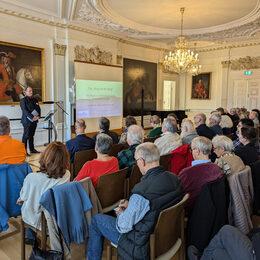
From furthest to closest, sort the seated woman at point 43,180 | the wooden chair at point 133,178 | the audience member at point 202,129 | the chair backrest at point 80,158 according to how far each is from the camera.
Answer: the audience member at point 202,129 → the chair backrest at point 80,158 → the wooden chair at point 133,178 → the seated woman at point 43,180

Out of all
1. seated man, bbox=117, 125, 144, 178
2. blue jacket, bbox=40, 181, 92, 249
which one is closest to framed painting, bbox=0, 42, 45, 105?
seated man, bbox=117, 125, 144, 178

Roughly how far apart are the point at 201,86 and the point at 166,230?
12.2 m

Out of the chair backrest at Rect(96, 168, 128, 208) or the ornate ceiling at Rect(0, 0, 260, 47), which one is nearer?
the chair backrest at Rect(96, 168, 128, 208)

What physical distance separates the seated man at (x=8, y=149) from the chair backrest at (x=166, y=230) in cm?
195

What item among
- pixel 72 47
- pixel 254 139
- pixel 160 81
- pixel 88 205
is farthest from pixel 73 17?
pixel 88 205

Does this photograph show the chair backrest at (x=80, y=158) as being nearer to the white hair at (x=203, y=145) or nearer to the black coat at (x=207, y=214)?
the white hair at (x=203, y=145)

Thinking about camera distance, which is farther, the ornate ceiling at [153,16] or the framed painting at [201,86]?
the framed painting at [201,86]

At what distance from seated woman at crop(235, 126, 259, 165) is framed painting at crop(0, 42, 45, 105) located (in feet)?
20.0

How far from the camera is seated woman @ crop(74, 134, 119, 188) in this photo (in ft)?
8.42

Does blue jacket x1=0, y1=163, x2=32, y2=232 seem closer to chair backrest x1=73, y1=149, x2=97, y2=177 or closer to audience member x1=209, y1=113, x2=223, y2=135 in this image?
chair backrest x1=73, y1=149, x2=97, y2=177

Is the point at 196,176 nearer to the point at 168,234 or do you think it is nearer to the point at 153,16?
the point at 168,234

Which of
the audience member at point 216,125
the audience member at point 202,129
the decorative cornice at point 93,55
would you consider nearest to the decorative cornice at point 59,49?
the decorative cornice at point 93,55

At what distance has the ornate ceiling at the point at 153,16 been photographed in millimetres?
6945

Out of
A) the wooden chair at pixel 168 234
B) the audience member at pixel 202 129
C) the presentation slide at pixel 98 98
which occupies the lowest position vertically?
the wooden chair at pixel 168 234
